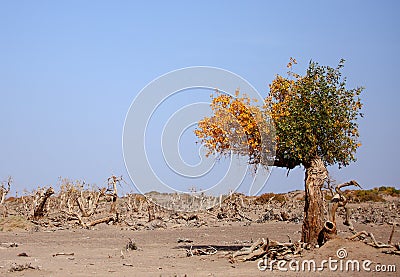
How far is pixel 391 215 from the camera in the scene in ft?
112

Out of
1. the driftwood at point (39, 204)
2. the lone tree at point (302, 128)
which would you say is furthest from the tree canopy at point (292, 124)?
the driftwood at point (39, 204)

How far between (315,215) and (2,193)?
1411 inches

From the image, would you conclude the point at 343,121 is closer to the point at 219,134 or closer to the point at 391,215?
the point at 219,134

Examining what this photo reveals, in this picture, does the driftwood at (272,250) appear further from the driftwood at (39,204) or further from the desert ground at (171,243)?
the driftwood at (39,204)

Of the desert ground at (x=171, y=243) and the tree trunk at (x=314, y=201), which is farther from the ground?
the tree trunk at (x=314, y=201)

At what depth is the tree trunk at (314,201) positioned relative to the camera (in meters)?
15.9

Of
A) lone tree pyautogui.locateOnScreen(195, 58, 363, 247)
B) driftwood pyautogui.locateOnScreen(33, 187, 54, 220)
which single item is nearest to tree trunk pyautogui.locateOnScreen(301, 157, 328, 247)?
lone tree pyautogui.locateOnScreen(195, 58, 363, 247)

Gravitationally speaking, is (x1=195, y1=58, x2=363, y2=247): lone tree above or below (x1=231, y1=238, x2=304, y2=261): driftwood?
above

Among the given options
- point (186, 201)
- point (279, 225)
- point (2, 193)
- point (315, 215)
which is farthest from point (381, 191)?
point (315, 215)

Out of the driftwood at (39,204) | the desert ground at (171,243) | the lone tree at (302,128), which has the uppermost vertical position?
the lone tree at (302,128)

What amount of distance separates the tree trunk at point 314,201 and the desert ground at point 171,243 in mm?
668

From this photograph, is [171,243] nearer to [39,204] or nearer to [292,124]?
[292,124]

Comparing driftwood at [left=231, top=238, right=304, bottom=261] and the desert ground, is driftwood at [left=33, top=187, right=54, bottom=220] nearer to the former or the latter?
the desert ground

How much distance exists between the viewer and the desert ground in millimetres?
14258
